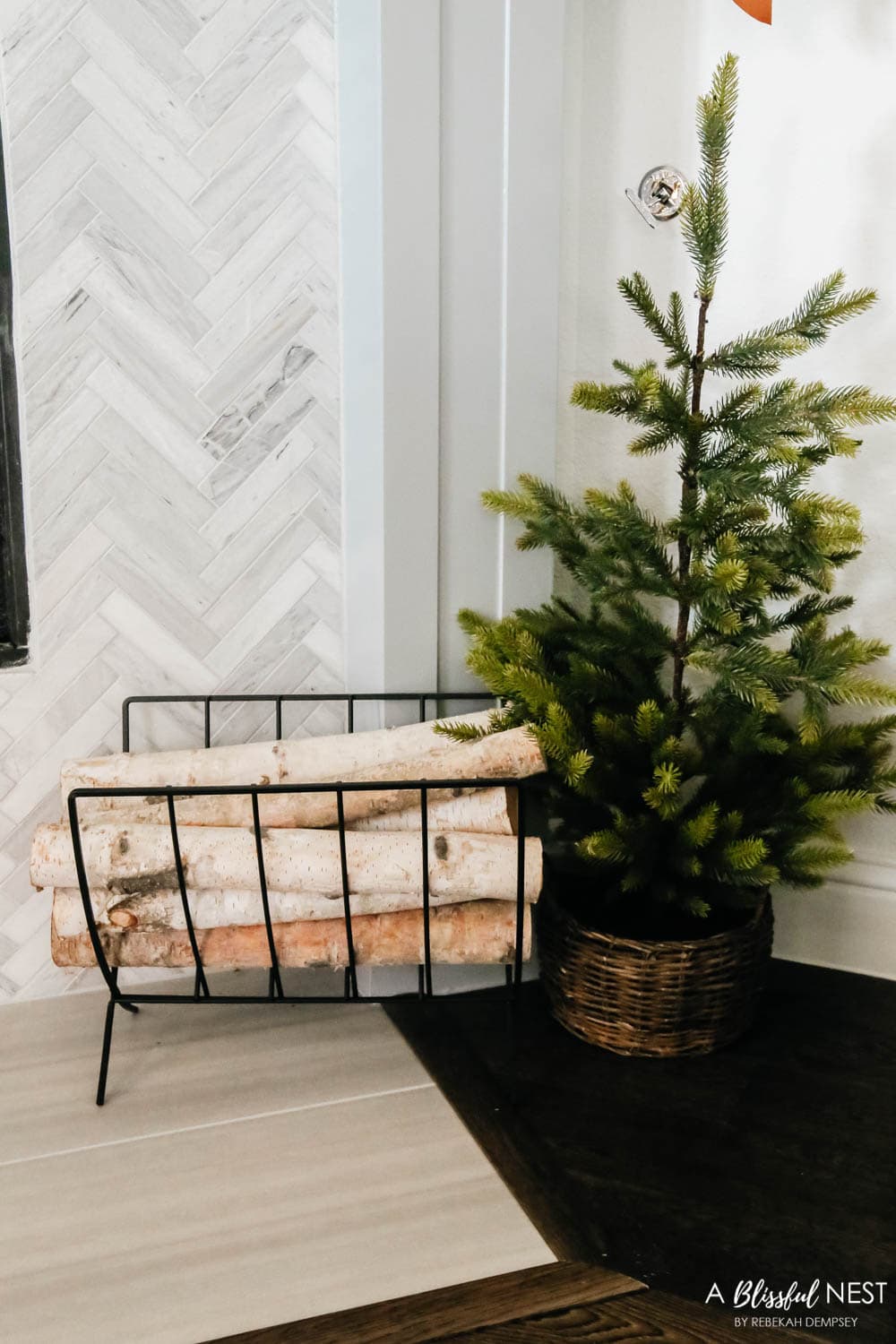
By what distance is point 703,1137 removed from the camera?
1009 mm

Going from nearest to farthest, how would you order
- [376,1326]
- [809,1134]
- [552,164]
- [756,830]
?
[376,1326], [809,1134], [756,830], [552,164]

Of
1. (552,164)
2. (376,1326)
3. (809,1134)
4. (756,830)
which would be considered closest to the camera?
(376,1326)

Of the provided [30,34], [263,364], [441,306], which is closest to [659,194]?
[441,306]

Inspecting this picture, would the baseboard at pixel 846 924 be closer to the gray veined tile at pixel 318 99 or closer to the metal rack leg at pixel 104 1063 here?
the metal rack leg at pixel 104 1063

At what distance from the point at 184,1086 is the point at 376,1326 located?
1.27ft

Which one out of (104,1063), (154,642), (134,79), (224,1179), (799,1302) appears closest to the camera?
(799,1302)

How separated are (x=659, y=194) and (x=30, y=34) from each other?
28.7 inches

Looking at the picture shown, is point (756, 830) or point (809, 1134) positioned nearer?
point (809, 1134)

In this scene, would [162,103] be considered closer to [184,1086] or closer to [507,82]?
[507,82]

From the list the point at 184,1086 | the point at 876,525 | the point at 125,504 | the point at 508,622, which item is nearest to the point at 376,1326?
the point at 184,1086

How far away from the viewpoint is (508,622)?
1.20 meters

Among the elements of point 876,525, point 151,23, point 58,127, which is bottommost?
point 876,525

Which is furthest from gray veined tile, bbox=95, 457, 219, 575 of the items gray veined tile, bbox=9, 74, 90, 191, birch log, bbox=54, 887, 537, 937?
birch log, bbox=54, 887, 537, 937

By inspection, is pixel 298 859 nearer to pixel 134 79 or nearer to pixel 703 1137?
pixel 703 1137
